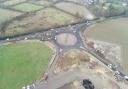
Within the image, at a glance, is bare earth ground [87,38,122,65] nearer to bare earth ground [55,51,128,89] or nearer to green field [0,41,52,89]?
bare earth ground [55,51,128,89]

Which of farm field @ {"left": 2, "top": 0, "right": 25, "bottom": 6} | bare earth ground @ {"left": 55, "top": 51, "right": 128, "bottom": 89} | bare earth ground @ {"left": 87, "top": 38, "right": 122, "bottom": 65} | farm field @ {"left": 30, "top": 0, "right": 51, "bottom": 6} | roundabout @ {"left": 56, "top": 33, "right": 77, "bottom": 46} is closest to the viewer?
bare earth ground @ {"left": 55, "top": 51, "right": 128, "bottom": 89}

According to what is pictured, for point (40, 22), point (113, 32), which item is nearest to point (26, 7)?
point (40, 22)

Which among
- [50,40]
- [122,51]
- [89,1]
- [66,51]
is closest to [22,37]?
[50,40]

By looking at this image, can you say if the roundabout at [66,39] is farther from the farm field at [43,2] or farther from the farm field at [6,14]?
the farm field at [43,2]

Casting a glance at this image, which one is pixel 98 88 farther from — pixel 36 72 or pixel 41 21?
pixel 41 21

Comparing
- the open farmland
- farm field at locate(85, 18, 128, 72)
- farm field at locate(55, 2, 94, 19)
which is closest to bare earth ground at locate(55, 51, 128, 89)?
farm field at locate(85, 18, 128, 72)

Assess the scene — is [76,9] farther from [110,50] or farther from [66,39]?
[110,50]
